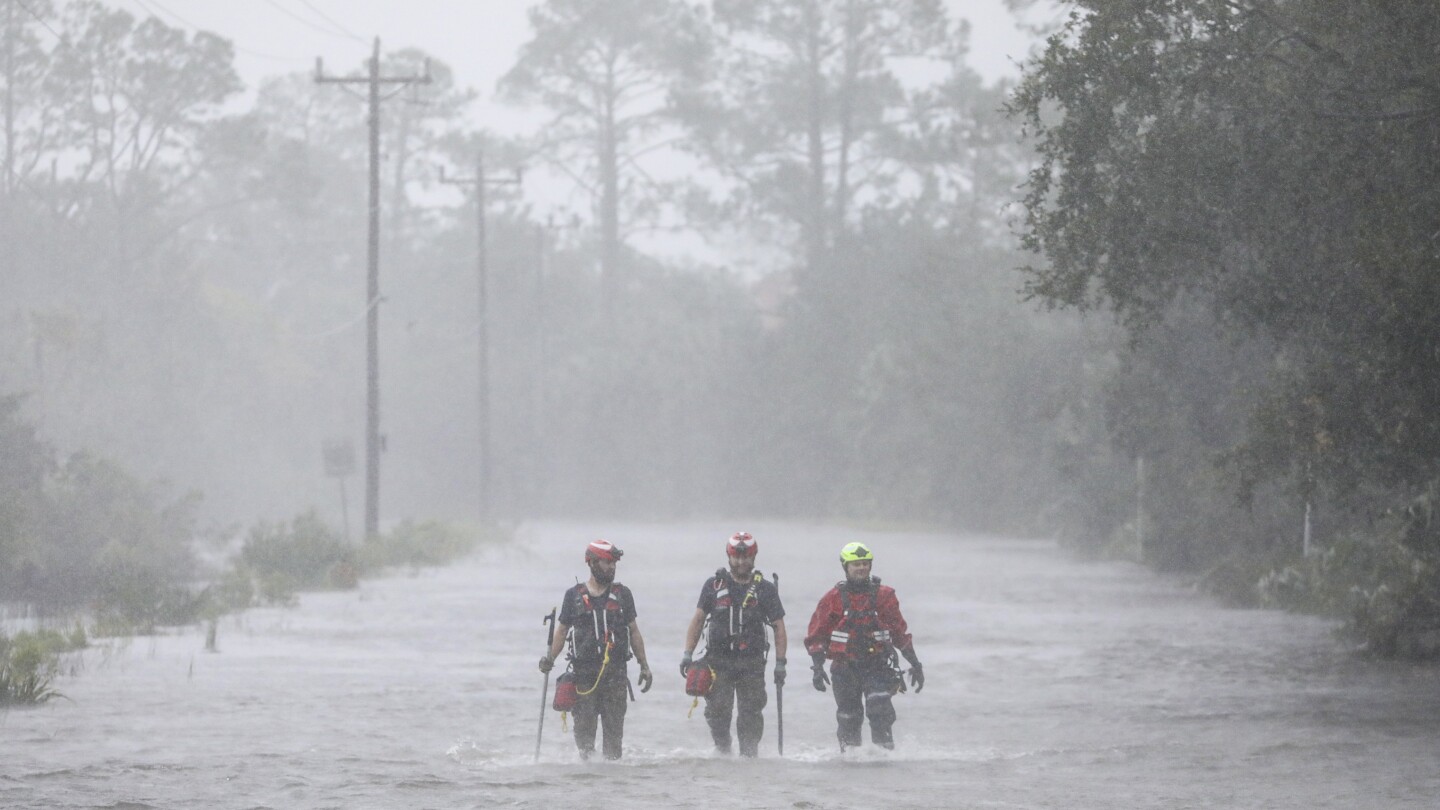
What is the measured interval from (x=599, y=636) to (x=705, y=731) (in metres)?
3.78

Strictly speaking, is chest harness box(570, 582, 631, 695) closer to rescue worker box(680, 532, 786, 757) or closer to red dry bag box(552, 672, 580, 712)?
red dry bag box(552, 672, 580, 712)

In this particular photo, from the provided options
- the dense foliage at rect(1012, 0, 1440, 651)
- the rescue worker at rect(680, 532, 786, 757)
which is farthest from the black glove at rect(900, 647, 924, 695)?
the dense foliage at rect(1012, 0, 1440, 651)

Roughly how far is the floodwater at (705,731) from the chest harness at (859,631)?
83 cm

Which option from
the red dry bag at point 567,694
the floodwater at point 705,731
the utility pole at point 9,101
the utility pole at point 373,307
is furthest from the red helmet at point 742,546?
the utility pole at point 9,101

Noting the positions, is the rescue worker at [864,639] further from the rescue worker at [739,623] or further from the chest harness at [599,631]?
the chest harness at [599,631]

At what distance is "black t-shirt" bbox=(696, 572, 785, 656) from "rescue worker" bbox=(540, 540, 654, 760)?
536 millimetres

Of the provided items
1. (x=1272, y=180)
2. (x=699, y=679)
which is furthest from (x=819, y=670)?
(x=1272, y=180)

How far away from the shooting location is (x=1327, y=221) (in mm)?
18078

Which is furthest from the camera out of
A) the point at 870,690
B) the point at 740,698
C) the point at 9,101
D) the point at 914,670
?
the point at 9,101

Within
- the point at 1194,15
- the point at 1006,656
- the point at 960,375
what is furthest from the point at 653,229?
the point at 1194,15

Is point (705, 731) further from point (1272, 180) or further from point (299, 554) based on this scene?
point (299, 554)

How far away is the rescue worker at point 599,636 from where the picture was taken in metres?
14.2

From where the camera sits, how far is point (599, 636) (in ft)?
46.7

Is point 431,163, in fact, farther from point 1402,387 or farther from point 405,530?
point 1402,387
